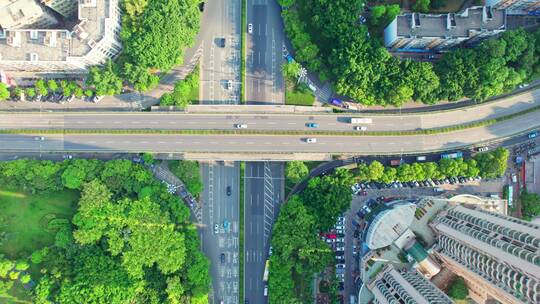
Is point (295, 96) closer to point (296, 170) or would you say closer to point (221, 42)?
point (296, 170)

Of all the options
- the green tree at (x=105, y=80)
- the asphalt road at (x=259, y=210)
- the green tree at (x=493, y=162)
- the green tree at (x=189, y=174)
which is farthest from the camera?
the asphalt road at (x=259, y=210)

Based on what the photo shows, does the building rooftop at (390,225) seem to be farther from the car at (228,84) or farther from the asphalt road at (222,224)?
the car at (228,84)

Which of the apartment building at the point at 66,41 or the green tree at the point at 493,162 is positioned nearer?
the apartment building at the point at 66,41

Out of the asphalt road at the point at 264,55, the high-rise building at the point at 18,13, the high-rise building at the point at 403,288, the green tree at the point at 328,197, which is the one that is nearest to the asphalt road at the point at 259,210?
the green tree at the point at 328,197

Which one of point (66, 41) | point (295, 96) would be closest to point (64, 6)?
point (66, 41)

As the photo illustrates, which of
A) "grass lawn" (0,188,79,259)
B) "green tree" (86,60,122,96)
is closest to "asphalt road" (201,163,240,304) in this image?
"green tree" (86,60,122,96)

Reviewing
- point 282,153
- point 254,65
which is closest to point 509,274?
point 282,153

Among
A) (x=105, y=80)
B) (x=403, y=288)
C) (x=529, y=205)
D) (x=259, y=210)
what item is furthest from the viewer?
(x=259, y=210)
